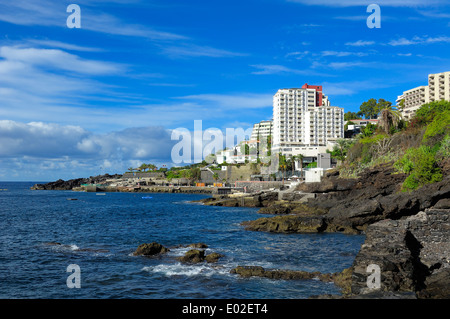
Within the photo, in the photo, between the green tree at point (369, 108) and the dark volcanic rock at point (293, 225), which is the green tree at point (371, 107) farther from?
the dark volcanic rock at point (293, 225)

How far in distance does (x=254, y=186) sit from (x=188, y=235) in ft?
249

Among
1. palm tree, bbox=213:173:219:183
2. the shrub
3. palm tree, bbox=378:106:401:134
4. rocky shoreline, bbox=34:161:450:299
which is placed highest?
palm tree, bbox=378:106:401:134

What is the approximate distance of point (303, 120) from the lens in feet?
554

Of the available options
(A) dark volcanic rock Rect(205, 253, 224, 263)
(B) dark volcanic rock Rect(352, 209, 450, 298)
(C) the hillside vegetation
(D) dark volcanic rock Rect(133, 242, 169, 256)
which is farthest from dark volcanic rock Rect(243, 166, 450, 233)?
(D) dark volcanic rock Rect(133, 242, 169, 256)

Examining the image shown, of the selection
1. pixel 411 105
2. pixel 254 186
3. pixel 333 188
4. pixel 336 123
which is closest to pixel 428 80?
pixel 411 105

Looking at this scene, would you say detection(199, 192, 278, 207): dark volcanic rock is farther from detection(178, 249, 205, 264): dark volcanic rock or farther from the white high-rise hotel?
the white high-rise hotel

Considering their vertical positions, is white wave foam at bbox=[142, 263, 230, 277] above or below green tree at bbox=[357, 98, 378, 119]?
below

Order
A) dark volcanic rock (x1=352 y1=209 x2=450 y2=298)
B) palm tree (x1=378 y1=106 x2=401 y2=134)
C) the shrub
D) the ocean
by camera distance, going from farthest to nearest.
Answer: palm tree (x1=378 y1=106 x2=401 y2=134), the shrub, the ocean, dark volcanic rock (x1=352 y1=209 x2=450 y2=298)

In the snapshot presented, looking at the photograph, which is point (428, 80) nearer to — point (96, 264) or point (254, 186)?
point (254, 186)

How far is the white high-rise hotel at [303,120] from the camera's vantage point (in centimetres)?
15838

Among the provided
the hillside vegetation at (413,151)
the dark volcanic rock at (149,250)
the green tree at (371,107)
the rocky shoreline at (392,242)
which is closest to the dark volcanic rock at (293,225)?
the rocky shoreline at (392,242)

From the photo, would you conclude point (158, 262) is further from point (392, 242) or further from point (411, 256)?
point (411, 256)

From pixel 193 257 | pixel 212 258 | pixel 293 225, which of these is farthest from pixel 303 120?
pixel 193 257

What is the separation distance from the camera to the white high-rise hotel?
6235 inches
